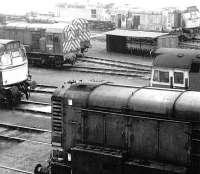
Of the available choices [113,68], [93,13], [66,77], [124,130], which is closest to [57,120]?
[124,130]

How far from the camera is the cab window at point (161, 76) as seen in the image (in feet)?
48.7

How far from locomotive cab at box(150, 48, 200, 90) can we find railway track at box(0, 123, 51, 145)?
4.66m

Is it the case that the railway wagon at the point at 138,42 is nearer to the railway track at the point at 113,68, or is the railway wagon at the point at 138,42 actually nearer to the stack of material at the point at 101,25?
the railway track at the point at 113,68

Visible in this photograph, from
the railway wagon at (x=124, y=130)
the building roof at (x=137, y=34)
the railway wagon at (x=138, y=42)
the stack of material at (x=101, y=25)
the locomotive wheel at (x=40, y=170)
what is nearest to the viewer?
the railway wagon at (x=124, y=130)

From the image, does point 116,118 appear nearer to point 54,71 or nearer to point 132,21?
point 54,71

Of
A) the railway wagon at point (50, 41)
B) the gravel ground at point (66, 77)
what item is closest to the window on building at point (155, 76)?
the gravel ground at point (66, 77)

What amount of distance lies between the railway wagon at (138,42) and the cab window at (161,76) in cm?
1431

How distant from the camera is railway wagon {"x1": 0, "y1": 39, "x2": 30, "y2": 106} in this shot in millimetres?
18812

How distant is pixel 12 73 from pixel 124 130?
35.0ft

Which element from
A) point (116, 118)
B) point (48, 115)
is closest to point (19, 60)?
point (48, 115)

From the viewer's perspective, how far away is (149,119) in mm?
9164

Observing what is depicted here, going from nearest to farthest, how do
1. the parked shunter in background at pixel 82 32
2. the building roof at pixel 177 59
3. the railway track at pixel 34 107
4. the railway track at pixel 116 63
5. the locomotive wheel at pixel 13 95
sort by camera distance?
the building roof at pixel 177 59 → the railway track at pixel 34 107 → the locomotive wheel at pixel 13 95 → the railway track at pixel 116 63 → the parked shunter in background at pixel 82 32

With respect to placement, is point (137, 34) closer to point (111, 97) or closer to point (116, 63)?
point (116, 63)

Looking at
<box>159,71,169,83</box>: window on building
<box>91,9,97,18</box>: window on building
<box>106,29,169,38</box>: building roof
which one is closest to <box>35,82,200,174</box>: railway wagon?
<box>159,71,169,83</box>: window on building
